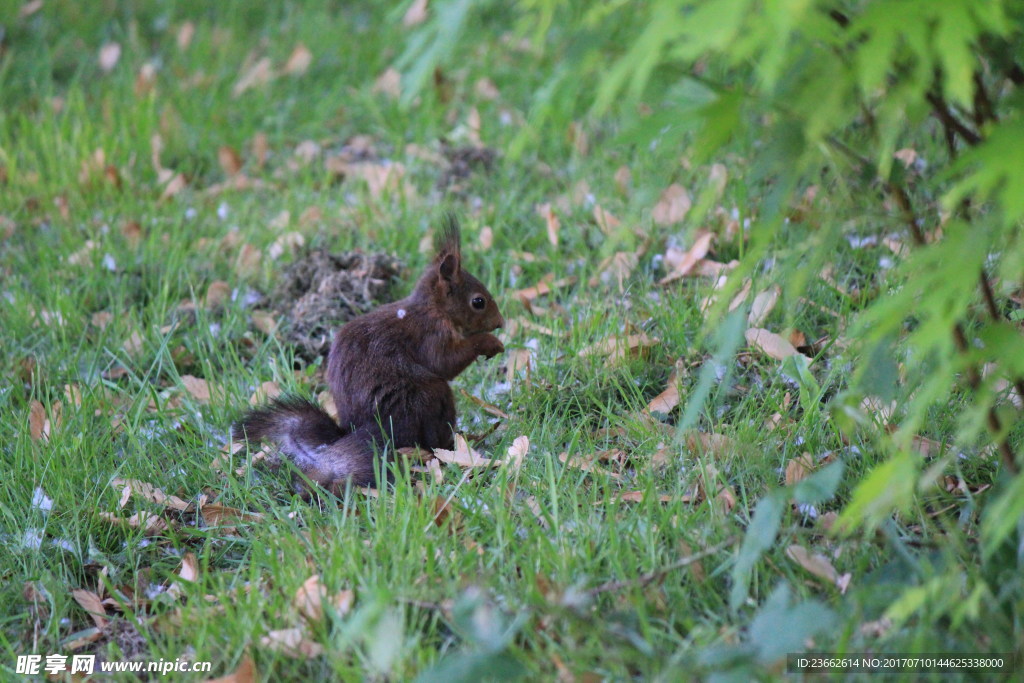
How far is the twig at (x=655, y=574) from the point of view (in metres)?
1.98

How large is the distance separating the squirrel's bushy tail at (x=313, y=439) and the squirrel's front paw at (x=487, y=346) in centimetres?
42

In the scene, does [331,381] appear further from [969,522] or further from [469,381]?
[969,522]

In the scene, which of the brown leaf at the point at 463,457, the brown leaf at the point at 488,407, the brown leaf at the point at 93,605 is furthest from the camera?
the brown leaf at the point at 488,407

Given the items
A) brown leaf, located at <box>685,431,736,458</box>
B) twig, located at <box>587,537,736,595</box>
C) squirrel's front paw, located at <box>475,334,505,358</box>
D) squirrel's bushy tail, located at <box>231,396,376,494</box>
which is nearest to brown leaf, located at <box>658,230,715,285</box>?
squirrel's front paw, located at <box>475,334,505,358</box>

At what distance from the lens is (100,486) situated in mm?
2693

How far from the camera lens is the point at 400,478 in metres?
2.43

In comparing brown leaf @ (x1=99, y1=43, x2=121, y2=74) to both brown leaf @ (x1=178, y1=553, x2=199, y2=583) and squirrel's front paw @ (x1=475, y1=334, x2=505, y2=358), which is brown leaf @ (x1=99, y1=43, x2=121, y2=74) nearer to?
squirrel's front paw @ (x1=475, y1=334, x2=505, y2=358)

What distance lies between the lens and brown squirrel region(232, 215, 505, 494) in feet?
8.89

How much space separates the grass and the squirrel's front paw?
171 mm

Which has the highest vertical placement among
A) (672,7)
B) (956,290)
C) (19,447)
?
(672,7)

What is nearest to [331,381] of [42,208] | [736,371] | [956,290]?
[736,371]

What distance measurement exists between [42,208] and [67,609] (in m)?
2.51

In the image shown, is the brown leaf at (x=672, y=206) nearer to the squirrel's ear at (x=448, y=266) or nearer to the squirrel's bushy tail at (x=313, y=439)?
the squirrel's ear at (x=448, y=266)

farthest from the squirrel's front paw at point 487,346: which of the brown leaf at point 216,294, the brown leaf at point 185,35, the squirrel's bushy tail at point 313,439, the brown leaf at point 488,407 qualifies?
the brown leaf at point 185,35
